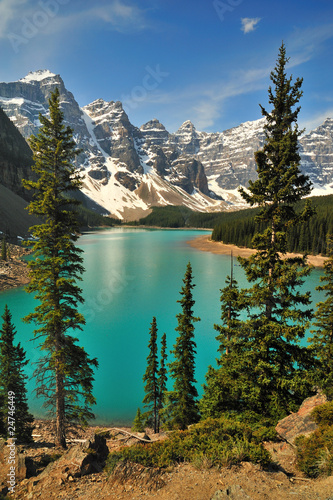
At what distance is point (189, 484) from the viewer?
6.90 m

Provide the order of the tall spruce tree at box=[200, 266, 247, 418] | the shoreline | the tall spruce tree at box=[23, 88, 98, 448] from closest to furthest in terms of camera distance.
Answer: the tall spruce tree at box=[200, 266, 247, 418], the tall spruce tree at box=[23, 88, 98, 448], the shoreline

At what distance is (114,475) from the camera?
771 cm

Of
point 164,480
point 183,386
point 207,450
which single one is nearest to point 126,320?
point 183,386

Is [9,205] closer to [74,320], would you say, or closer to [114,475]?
[74,320]

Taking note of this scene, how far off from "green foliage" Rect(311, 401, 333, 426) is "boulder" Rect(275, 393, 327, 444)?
0.20m

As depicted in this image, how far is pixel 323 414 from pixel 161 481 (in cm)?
649

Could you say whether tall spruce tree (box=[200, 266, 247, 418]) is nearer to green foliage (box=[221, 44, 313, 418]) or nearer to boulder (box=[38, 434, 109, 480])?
green foliage (box=[221, 44, 313, 418])

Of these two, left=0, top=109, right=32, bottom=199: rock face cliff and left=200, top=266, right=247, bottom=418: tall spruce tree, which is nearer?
left=200, top=266, right=247, bottom=418: tall spruce tree

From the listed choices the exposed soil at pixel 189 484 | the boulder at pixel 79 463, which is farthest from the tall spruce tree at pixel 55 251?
the exposed soil at pixel 189 484

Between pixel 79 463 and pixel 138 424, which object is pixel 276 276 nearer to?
pixel 79 463

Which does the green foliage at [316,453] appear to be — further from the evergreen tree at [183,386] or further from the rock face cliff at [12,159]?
the rock face cliff at [12,159]

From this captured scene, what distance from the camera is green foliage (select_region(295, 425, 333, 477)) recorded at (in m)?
6.92

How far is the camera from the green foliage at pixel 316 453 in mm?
6918
